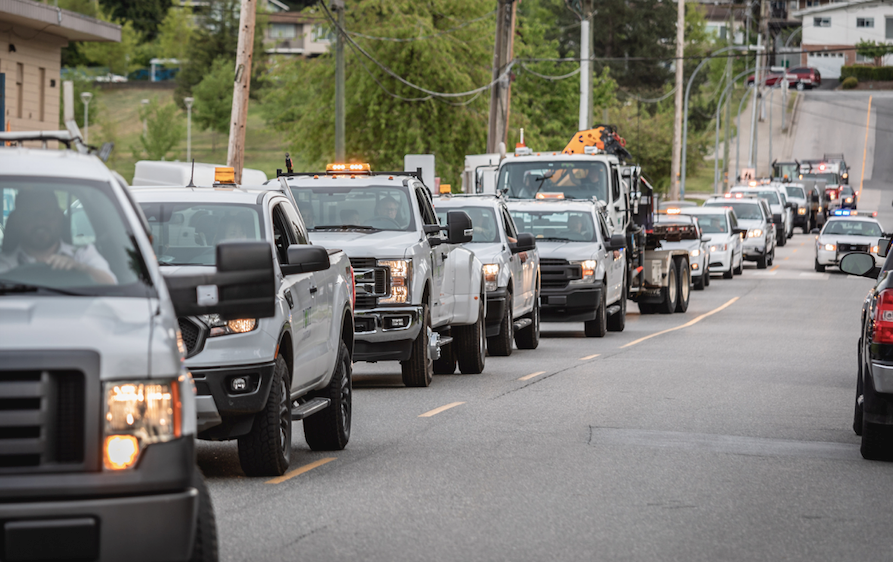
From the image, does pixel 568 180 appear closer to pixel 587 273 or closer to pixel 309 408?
pixel 587 273

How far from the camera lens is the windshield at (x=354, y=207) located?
52.5 ft

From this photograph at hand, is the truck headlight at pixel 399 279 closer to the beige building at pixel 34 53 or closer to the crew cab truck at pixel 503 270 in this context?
the crew cab truck at pixel 503 270

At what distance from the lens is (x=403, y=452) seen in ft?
36.2

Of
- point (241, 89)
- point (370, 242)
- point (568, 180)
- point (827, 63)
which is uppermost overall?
point (827, 63)

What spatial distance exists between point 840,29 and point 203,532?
156405 millimetres

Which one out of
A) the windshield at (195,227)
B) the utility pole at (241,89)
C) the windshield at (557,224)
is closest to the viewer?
the windshield at (195,227)

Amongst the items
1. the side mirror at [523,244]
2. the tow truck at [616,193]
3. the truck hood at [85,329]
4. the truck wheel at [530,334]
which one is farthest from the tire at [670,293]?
the truck hood at [85,329]

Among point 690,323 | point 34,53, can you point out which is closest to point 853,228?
point 690,323

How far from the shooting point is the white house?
151 meters

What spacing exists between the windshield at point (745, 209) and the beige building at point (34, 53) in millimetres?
20179

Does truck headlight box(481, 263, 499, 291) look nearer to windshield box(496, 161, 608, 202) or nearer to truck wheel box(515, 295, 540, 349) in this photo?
truck wheel box(515, 295, 540, 349)

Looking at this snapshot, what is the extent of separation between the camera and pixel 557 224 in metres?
24.1

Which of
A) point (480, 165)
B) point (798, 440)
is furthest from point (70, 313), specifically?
point (480, 165)

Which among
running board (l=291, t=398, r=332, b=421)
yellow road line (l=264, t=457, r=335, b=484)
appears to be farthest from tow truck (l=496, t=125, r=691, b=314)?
yellow road line (l=264, t=457, r=335, b=484)
